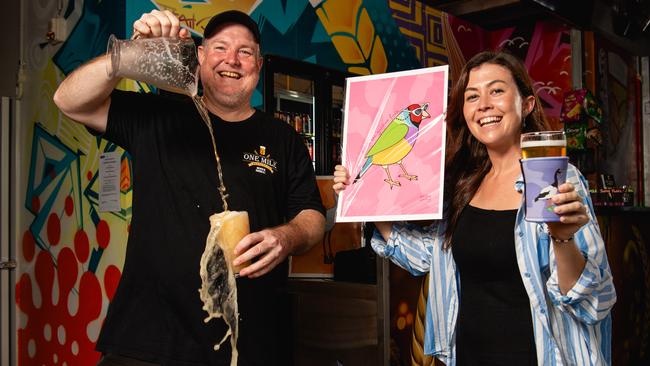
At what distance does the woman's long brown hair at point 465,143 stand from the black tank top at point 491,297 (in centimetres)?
9

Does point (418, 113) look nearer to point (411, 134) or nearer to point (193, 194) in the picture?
point (411, 134)

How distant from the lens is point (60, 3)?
12.3ft

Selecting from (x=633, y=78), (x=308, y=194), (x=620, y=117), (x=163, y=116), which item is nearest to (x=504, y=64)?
(x=308, y=194)

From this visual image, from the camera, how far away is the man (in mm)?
1530

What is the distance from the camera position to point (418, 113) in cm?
182

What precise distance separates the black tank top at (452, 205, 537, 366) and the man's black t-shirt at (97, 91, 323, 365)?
1.53 feet

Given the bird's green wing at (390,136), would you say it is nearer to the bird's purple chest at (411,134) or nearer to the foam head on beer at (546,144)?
the bird's purple chest at (411,134)

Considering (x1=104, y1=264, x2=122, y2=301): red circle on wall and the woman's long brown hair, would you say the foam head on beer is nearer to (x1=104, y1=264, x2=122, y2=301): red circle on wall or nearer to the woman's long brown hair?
the woman's long brown hair

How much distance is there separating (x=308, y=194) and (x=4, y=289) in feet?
9.30

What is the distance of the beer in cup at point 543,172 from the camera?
4.12ft

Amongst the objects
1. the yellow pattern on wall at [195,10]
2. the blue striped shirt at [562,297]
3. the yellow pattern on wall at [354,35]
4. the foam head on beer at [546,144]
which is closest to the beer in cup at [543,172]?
the foam head on beer at [546,144]

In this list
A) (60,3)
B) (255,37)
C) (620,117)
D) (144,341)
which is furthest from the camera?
(620,117)

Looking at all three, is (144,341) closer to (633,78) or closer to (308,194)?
(308,194)

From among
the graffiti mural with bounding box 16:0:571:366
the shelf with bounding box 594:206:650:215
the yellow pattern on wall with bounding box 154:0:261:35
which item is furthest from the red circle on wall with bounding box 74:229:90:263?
the shelf with bounding box 594:206:650:215
